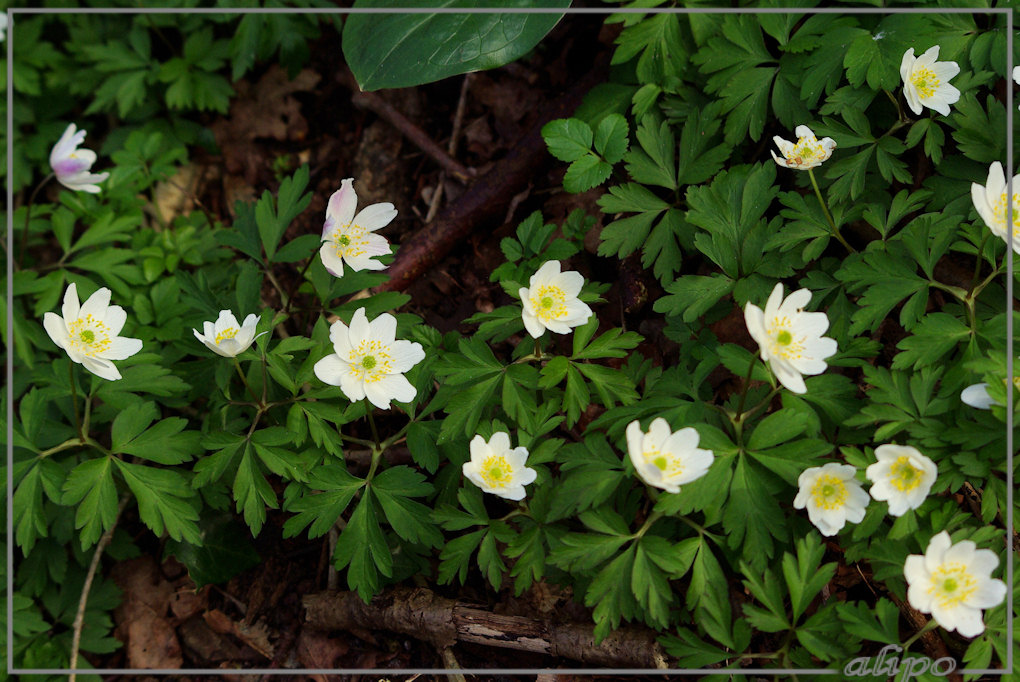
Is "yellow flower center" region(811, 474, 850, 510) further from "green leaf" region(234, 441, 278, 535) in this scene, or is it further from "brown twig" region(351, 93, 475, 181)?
"brown twig" region(351, 93, 475, 181)

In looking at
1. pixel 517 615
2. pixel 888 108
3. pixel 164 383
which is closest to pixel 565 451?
pixel 517 615

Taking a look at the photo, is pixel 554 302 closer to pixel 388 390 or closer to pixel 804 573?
pixel 388 390

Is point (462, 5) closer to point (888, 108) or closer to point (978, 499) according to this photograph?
point (888, 108)

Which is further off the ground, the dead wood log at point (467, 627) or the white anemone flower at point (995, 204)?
the white anemone flower at point (995, 204)

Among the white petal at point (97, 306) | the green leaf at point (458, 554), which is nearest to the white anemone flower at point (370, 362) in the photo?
the green leaf at point (458, 554)

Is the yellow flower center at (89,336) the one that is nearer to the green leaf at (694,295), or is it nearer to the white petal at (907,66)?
the green leaf at (694,295)
